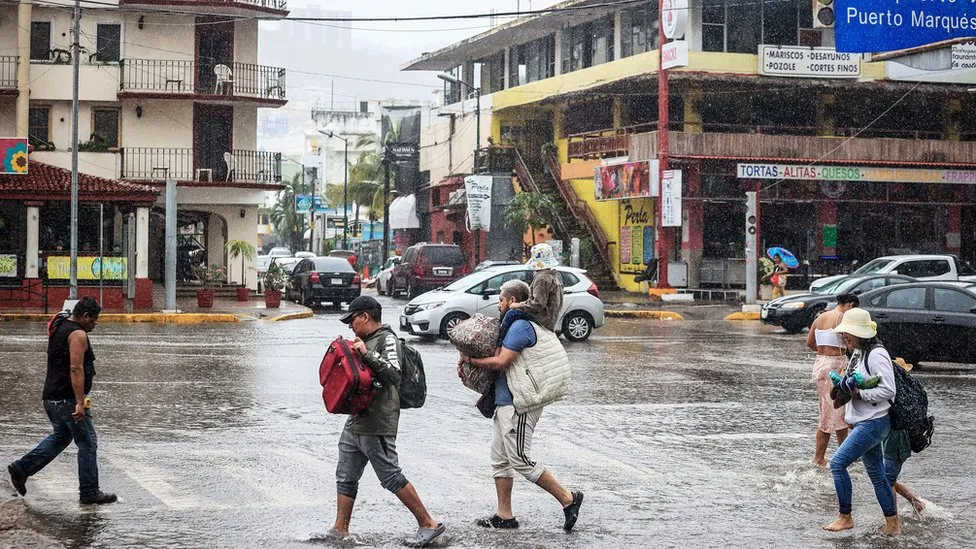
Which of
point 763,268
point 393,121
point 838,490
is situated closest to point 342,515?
point 838,490

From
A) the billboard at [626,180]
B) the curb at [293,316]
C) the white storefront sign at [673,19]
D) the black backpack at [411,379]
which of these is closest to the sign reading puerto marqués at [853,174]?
the billboard at [626,180]

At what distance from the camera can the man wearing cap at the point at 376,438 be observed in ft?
26.1

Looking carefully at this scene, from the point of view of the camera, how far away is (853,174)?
44344 millimetres

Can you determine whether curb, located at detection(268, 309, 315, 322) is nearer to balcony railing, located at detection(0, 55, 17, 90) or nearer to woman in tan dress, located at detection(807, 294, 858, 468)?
balcony railing, located at detection(0, 55, 17, 90)

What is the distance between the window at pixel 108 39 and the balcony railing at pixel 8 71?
9.08 ft

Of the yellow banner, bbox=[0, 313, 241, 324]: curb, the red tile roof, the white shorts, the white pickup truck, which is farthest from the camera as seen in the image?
the red tile roof

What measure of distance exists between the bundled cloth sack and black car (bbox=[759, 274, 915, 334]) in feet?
62.6

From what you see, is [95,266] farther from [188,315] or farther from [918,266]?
[918,266]

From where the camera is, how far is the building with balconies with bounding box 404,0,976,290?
145 feet

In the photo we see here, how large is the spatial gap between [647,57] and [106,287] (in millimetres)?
21403

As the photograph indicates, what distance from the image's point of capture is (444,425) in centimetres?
1348

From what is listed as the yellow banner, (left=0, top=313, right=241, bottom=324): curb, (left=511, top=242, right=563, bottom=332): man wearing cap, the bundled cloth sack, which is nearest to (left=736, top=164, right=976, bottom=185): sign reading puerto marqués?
(left=0, top=313, right=241, bottom=324): curb

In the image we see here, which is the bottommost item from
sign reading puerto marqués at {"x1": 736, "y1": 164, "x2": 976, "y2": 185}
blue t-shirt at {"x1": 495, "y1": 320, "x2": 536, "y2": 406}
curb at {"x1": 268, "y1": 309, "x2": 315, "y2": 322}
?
curb at {"x1": 268, "y1": 309, "x2": 315, "y2": 322}

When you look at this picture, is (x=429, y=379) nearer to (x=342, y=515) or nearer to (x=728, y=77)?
(x=342, y=515)
